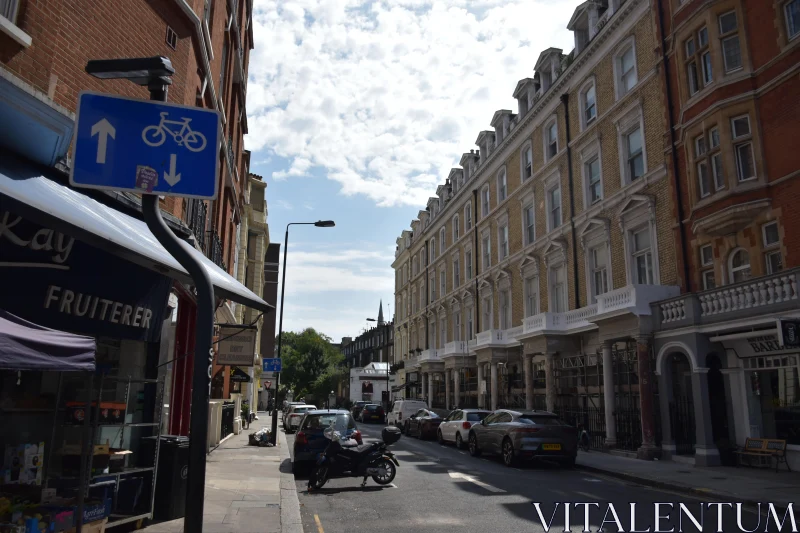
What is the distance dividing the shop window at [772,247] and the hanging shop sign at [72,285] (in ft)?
48.8

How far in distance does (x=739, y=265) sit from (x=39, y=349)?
56.1 ft

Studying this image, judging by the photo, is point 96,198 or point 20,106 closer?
point 20,106

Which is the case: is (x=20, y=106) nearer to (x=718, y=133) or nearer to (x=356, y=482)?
(x=356, y=482)

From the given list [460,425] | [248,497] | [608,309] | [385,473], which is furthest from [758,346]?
[248,497]

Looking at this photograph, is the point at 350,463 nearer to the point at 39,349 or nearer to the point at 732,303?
the point at 39,349

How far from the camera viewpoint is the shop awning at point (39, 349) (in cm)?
447

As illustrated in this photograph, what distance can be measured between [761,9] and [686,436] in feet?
39.8

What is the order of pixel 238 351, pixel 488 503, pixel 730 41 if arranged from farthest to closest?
1. pixel 238 351
2. pixel 730 41
3. pixel 488 503

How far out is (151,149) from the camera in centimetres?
396

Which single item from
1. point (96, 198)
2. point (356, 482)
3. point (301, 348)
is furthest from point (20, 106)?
point (301, 348)

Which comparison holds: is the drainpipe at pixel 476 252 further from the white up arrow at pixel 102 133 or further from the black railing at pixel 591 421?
the white up arrow at pixel 102 133

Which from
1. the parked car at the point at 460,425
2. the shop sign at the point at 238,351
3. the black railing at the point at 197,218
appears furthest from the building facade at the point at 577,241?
the black railing at the point at 197,218

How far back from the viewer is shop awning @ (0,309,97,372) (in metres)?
4.47

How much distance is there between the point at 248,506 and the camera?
991 centimetres
